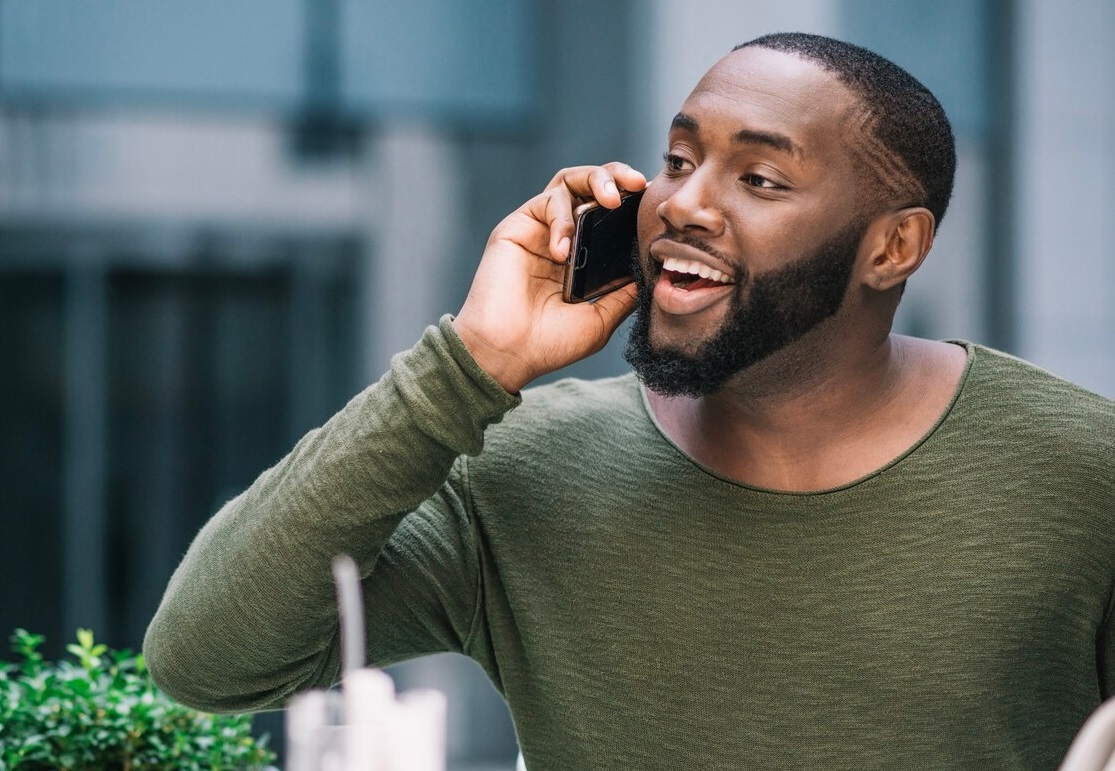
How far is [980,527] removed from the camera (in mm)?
1806

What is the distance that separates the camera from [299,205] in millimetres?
5906

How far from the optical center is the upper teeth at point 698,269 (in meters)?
1.74

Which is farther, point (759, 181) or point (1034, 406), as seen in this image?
point (1034, 406)

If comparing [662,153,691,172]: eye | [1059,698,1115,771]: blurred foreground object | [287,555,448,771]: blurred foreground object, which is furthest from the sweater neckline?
[287,555,448,771]: blurred foreground object

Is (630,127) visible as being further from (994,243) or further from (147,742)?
(147,742)

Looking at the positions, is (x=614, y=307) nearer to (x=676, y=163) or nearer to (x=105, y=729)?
(x=676, y=163)

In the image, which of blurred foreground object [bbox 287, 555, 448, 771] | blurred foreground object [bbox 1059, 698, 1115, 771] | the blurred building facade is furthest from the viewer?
the blurred building facade

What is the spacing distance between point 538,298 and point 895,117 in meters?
0.50

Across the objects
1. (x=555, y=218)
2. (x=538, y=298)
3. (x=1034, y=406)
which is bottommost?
(x=1034, y=406)


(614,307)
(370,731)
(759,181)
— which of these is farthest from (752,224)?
(370,731)

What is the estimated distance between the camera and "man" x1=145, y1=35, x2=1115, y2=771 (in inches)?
68.1

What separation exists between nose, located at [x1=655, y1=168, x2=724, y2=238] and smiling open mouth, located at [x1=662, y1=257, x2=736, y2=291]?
0.13 feet

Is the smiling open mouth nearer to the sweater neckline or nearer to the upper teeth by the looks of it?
the upper teeth

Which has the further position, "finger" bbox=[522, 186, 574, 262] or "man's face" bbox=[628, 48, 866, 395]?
"finger" bbox=[522, 186, 574, 262]
